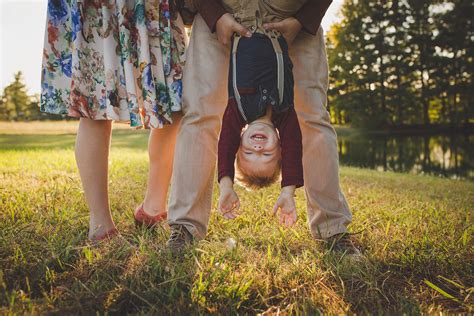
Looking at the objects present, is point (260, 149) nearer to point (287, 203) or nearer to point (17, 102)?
point (287, 203)

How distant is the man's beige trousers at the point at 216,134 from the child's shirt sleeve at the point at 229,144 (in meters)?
0.30


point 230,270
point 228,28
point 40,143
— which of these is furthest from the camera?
point 40,143

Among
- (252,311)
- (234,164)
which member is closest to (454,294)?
(252,311)

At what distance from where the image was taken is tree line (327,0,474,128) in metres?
26.1

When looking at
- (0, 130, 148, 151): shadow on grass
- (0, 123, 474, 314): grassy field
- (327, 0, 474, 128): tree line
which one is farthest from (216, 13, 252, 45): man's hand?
(327, 0, 474, 128): tree line

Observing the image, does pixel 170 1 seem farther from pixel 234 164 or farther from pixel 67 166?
pixel 67 166

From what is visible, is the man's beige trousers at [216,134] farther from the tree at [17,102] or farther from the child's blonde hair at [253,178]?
the tree at [17,102]

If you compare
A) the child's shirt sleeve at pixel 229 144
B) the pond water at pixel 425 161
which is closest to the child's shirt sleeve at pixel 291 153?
the child's shirt sleeve at pixel 229 144

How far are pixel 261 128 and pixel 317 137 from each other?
436 millimetres

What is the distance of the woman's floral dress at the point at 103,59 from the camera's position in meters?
1.92

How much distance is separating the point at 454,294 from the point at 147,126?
4.92ft

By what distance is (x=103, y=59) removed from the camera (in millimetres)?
1948

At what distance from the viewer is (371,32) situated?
86.7ft

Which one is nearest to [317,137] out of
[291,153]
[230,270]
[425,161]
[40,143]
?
[291,153]
